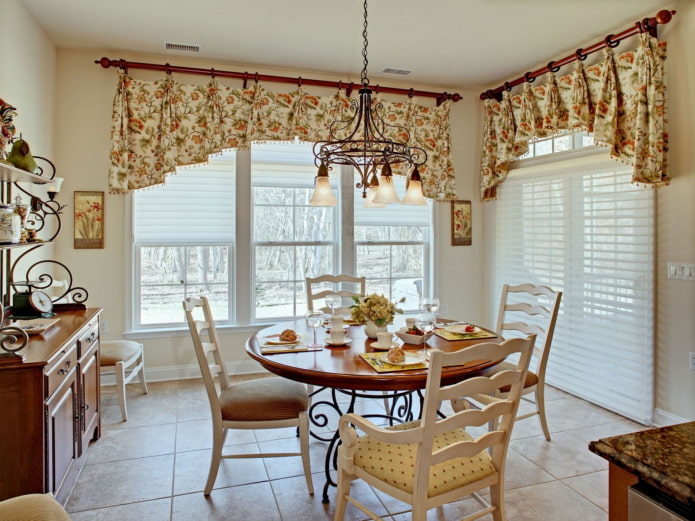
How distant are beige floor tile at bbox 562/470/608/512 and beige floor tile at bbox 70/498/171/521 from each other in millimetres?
2086

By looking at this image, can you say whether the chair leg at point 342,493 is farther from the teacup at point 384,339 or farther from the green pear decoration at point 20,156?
the green pear decoration at point 20,156

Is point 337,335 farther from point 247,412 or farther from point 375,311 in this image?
point 247,412

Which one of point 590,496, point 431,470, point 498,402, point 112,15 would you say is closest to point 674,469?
point 498,402

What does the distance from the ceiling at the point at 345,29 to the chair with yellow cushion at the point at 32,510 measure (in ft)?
9.75

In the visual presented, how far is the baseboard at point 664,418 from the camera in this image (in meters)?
3.05

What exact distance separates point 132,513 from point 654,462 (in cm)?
227

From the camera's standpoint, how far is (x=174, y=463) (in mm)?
2709

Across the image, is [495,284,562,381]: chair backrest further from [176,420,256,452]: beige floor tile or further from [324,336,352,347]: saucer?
[176,420,256,452]: beige floor tile

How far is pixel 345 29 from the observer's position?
3443 mm

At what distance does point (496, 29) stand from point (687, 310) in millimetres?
2393

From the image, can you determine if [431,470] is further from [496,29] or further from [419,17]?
[496,29]

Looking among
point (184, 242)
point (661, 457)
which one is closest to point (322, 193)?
point (661, 457)

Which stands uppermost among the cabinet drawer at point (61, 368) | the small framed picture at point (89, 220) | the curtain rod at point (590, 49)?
the curtain rod at point (590, 49)

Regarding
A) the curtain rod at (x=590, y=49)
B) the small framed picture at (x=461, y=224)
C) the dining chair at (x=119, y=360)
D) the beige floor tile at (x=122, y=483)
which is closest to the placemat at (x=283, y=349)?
the beige floor tile at (x=122, y=483)
